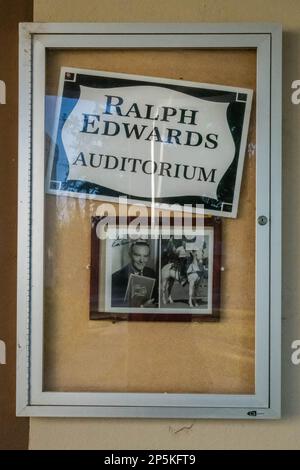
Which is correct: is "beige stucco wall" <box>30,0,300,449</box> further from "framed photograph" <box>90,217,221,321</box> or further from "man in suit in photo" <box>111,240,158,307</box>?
"man in suit in photo" <box>111,240,158,307</box>

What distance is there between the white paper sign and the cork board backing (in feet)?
Answer: 0.11

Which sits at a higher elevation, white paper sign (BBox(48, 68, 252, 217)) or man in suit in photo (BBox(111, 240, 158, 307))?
white paper sign (BBox(48, 68, 252, 217))

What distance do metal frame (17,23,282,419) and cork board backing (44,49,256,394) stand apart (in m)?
0.03

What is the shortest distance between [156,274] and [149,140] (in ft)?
1.26

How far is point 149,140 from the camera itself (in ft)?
4.75

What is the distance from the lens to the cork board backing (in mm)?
1438

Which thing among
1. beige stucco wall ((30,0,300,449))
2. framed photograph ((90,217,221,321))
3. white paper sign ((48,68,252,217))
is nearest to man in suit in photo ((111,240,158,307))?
framed photograph ((90,217,221,321))

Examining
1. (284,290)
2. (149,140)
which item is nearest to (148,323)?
(284,290)

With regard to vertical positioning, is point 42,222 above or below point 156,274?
above

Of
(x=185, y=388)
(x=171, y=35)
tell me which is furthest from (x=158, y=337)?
(x=171, y=35)

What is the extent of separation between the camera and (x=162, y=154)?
1445 mm

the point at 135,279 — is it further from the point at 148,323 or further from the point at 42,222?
the point at 42,222

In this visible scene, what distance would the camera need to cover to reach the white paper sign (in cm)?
144

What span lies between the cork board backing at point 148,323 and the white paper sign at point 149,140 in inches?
1.3
